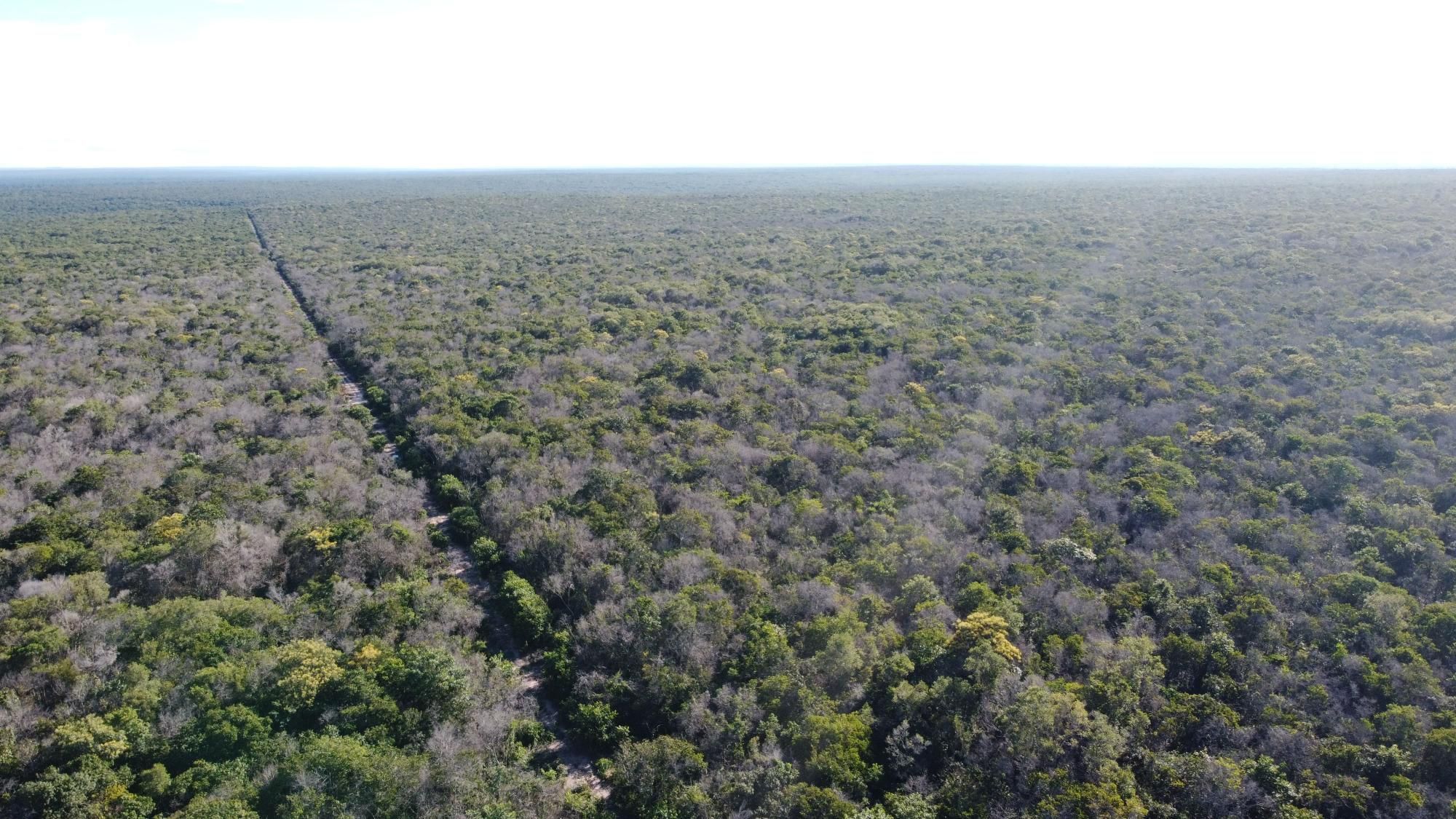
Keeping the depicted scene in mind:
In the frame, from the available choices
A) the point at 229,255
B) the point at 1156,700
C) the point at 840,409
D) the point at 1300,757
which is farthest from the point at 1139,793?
the point at 229,255

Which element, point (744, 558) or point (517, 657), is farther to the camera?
point (744, 558)

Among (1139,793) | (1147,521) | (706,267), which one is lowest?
(1139,793)

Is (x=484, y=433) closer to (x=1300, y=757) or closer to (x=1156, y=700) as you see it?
(x=1156, y=700)

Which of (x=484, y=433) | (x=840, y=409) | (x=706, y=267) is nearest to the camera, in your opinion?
(x=484, y=433)

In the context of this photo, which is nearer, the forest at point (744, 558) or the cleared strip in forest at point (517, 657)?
the forest at point (744, 558)

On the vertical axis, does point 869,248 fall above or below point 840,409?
above

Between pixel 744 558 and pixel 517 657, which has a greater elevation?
pixel 744 558

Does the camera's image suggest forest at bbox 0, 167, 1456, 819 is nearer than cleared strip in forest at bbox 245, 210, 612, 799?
Yes

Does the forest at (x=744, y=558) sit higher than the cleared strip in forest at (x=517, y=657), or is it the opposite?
the forest at (x=744, y=558)
